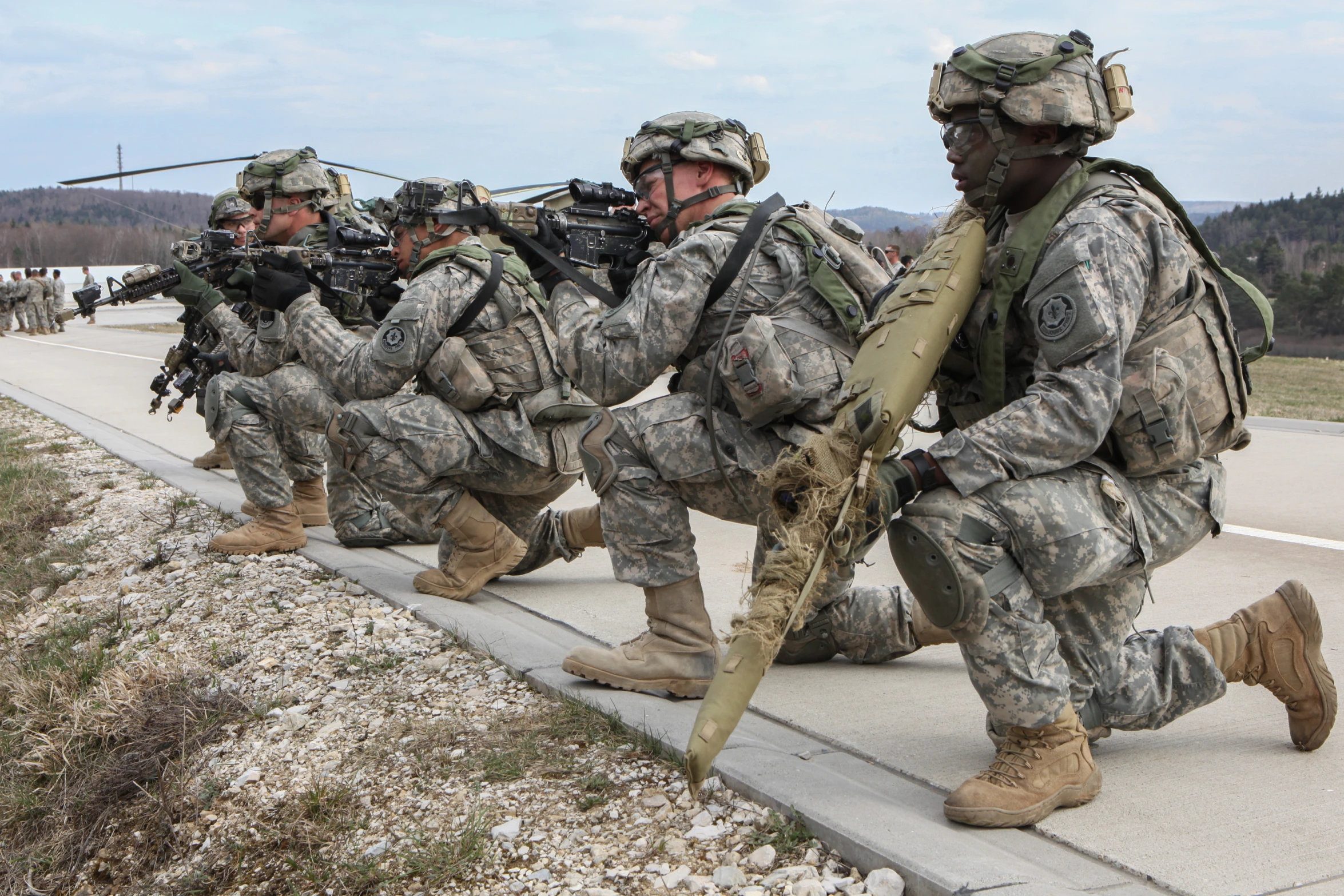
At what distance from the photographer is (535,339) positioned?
18.0 feet

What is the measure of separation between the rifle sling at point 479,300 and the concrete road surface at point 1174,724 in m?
1.16

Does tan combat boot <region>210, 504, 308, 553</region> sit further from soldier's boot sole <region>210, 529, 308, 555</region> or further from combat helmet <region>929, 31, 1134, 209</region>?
combat helmet <region>929, 31, 1134, 209</region>

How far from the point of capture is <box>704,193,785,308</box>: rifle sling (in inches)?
154

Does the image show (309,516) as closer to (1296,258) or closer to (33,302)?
(33,302)

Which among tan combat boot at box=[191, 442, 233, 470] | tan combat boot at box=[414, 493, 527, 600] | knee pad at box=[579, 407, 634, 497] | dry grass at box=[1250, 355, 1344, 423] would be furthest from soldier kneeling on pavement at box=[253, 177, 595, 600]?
dry grass at box=[1250, 355, 1344, 423]

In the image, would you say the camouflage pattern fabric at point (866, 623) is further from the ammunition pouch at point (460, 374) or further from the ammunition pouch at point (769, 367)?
the ammunition pouch at point (460, 374)

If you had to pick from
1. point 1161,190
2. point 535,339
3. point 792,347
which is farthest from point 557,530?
point 1161,190

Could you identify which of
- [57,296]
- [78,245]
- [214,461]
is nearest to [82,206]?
[78,245]

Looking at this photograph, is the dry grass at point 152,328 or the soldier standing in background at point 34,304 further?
the soldier standing in background at point 34,304

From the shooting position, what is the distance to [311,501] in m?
7.21

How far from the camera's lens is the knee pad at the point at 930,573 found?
2861 millimetres

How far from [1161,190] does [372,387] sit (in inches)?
134

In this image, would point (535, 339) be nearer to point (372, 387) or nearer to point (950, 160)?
point (372, 387)

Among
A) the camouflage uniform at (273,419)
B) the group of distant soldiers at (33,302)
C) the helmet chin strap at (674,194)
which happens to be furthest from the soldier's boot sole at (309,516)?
the group of distant soldiers at (33,302)
